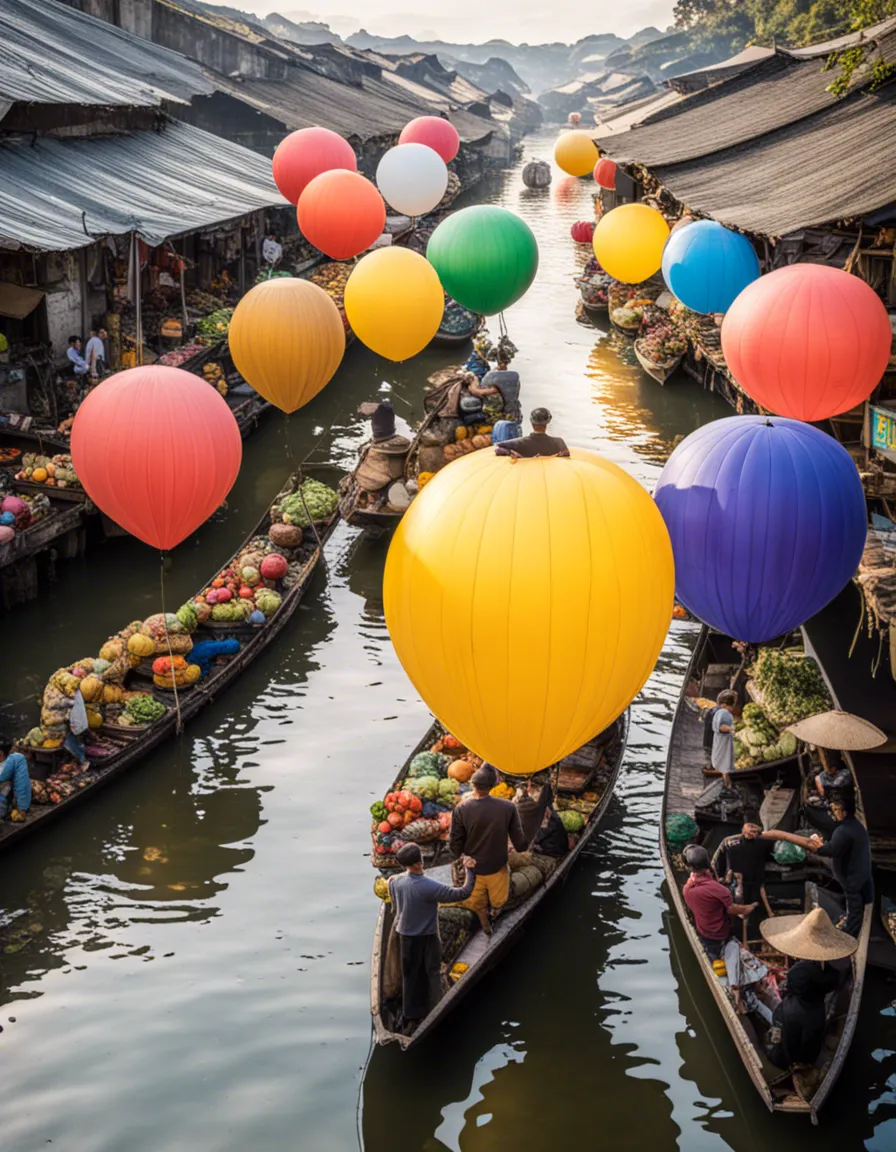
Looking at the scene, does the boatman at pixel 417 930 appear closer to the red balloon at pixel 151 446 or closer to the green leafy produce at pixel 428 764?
the green leafy produce at pixel 428 764

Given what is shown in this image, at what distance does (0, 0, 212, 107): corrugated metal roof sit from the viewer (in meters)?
23.5

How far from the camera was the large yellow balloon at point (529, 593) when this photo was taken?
812 centimetres

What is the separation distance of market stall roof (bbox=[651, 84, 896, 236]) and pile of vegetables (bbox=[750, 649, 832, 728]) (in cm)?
587

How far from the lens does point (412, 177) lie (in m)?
32.1

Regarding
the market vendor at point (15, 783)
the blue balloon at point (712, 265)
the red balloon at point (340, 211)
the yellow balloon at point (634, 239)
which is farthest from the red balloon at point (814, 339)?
the yellow balloon at point (634, 239)

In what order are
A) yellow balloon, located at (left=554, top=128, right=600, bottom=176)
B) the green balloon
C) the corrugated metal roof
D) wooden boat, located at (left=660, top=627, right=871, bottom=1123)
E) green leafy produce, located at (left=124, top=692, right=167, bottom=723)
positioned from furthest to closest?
Answer: yellow balloon, located at (left=554, top=128, right=600, bottom=176)
the corrugated metal roof
the green balloon
green leafy produce, located at (left=124, top=692, right=167, bottom=723)
wooden boat, located at (left=660, top=627, right=871, bottom=1123)

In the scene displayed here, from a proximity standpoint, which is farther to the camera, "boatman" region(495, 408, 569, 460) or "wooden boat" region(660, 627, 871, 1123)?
"wooden boat" region(660, 627, 871, 1123)

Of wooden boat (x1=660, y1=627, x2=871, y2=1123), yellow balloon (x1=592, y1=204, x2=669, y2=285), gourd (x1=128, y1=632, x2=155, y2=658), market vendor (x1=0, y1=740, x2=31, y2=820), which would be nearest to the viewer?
wooden boat (x1=660, y1=627, x2=871, y2=1123)

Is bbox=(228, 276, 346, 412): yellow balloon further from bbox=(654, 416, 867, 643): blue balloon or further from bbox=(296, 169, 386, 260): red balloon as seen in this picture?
bbox=(654, 416, 867, 643): blue balloon

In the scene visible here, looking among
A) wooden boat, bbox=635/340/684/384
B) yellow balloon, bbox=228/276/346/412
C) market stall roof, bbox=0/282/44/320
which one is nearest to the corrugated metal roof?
market stall roof, bbox=0/282/44/320

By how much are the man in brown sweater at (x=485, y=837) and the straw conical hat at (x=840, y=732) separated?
2.74 metres

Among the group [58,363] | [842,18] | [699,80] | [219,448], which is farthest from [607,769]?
[842,18]

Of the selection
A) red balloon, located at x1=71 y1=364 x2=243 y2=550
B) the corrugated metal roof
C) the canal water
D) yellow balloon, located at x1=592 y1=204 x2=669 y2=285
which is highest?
the corrugated metal roof

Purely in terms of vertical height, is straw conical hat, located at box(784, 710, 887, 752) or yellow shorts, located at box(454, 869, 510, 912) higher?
straw conical hat, located at box(784, 710, 887, 752)
